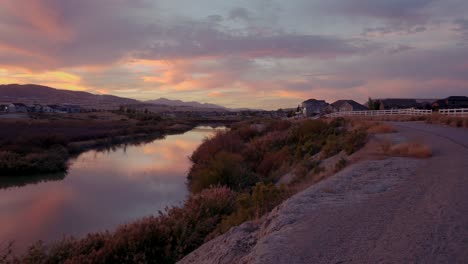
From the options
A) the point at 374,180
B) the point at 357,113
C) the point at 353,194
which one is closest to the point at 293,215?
the point at 353,194

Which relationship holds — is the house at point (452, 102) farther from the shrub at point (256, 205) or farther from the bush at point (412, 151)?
the shrub at point (256, 205)

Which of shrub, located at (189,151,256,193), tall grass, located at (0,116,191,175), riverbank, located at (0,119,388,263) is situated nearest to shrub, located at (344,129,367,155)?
riverbank, located at (0,119,388,263)

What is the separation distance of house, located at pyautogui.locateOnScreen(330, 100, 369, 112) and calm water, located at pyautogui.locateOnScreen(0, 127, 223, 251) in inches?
2360

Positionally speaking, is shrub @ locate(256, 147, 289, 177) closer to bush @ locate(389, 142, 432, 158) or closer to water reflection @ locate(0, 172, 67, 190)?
bush @ locate(389, 142, 432, 158)

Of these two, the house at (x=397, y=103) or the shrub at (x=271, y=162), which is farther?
the house at (x=397, y=103)

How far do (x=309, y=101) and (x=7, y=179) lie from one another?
9225 centimetres

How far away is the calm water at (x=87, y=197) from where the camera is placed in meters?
16.5

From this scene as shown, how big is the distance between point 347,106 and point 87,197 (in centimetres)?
7606

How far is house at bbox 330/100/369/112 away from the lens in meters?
88.1

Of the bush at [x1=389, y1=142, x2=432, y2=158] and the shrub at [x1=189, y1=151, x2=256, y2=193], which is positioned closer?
the bush at [x1=389, y1=142, x2=432, y2=158]

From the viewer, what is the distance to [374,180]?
10.7 m

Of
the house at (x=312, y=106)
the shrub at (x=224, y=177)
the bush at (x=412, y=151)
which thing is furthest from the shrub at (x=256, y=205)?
the house at (x=312, y=106)

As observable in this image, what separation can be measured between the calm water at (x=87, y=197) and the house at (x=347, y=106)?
2360 inches

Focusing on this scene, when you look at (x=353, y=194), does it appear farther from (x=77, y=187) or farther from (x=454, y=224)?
(x=77, y=187)
